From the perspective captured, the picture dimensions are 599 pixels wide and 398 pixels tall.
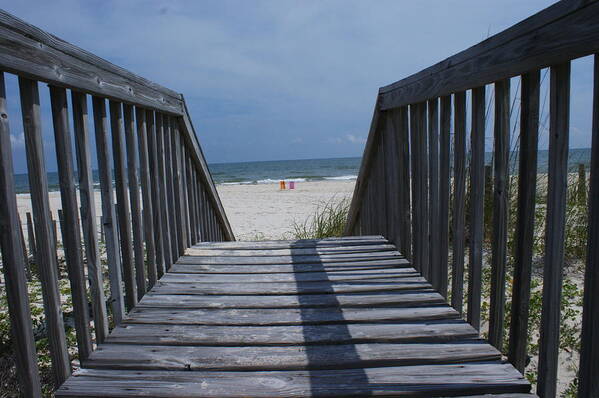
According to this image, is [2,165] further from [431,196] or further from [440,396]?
[431,196]

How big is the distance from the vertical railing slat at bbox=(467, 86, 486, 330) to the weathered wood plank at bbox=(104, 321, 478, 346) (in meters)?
0.20

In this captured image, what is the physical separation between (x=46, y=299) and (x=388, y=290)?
5.12 feet

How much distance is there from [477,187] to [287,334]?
0.96m

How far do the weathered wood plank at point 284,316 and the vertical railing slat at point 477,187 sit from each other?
29 cm

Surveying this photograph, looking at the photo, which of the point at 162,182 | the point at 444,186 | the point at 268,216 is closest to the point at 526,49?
the point at 444,186

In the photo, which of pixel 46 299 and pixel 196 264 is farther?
pixel 196 264

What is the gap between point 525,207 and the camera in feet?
4.60

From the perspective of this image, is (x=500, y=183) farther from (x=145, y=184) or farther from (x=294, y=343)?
(x=145, y=184)

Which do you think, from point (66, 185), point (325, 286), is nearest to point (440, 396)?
point (325, 286)

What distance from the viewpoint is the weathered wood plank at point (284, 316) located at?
1.96 m

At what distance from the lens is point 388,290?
7.60 ft

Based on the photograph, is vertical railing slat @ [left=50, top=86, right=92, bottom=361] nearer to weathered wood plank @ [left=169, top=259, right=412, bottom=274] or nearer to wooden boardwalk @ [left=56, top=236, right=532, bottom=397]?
wooden boardwalk @ [left=56, top=236, right=532, bottom=397]

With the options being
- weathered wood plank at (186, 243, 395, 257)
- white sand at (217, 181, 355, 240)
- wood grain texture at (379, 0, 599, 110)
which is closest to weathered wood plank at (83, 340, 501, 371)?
wood grain texture at (379, 0, 599, 110)

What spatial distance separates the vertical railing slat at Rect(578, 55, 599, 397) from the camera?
104 cm
